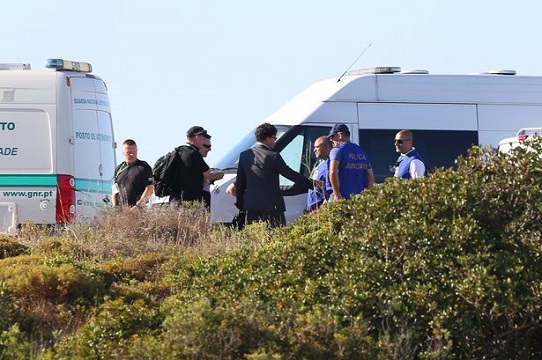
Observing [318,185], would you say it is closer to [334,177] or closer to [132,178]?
[334,177]

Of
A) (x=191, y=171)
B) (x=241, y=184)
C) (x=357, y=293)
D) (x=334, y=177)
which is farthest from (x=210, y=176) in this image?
(x=357, y=293)

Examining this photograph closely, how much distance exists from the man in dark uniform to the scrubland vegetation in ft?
15.5

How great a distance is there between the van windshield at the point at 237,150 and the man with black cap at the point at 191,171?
8.69 ft

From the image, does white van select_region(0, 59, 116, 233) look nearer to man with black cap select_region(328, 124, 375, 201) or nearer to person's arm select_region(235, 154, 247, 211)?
person's arm select_region(235, 154, 247, 211)

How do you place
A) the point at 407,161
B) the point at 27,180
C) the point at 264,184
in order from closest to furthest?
the point at 264,184
the point at 407,161
the point at 27,180

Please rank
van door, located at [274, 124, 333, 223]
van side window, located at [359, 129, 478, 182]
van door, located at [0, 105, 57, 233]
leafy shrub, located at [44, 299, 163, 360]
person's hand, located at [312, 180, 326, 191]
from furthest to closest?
van door, located at [0, 105, 57, 233] < van side window, located at [359, 129, 478, 182] < van door, located at [274, 124, 333, 223] < person's hand, located at [312, 180, 326, 191] < leafy shrub, located at [44, 299, 163, 360]

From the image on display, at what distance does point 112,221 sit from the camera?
14.2 metres

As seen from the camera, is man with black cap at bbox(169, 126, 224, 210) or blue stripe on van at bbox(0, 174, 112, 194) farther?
blue stripe on van at bbox(0, 174, 112, 194)

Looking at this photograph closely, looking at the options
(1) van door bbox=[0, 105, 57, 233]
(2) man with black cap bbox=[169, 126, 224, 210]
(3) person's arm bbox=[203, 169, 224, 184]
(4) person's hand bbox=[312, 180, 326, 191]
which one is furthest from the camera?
(1) van door bbox=[0, 105, 57, 233]

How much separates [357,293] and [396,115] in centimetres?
923

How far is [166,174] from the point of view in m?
15.3

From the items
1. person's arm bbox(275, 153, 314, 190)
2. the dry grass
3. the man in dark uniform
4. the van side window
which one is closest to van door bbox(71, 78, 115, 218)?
the man in dark uniform

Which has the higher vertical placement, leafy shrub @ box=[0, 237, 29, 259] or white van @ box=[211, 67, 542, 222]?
white van @ box=[211, 67, 542, 222]

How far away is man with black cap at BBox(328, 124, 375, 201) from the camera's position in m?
14.3
